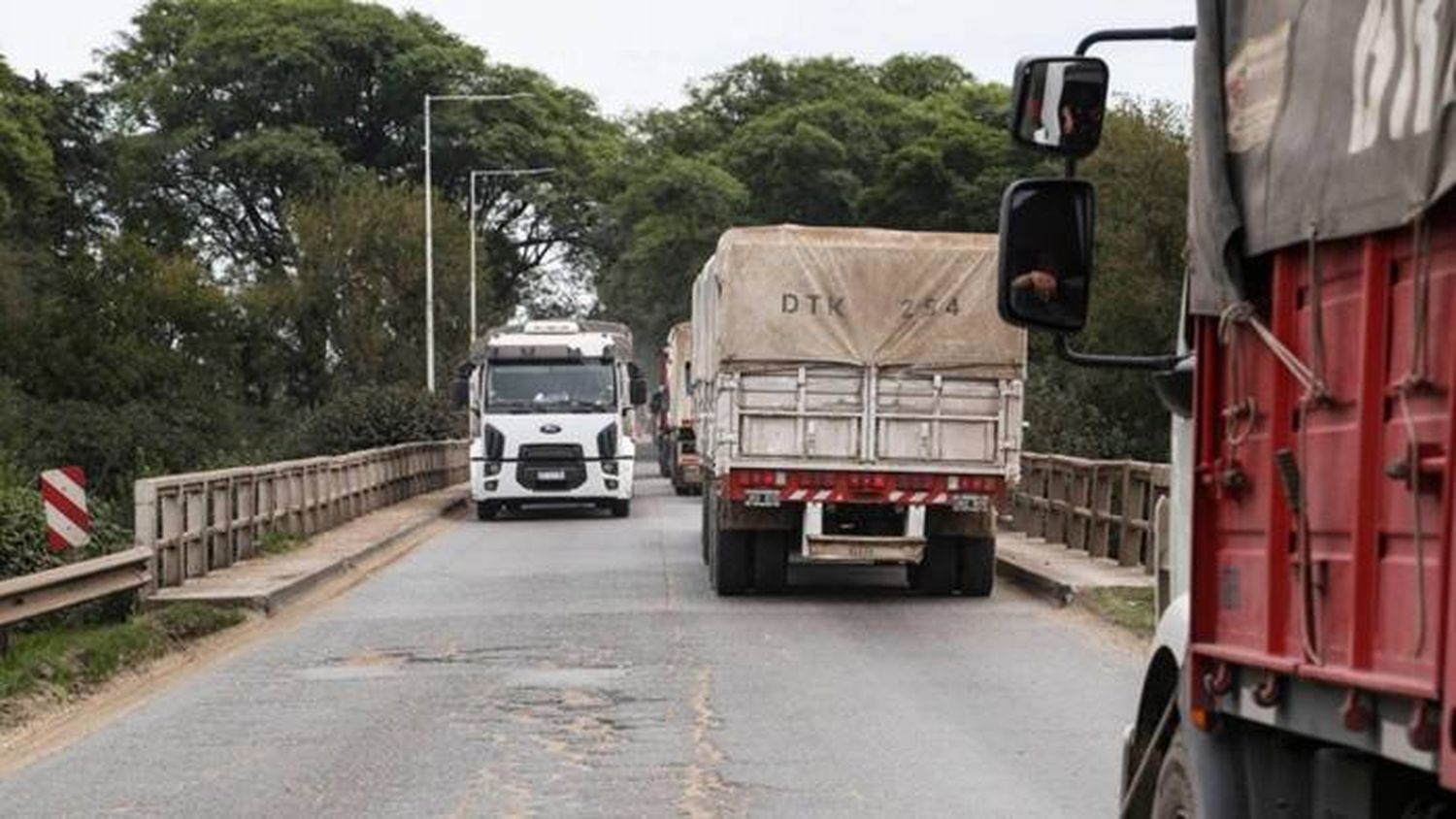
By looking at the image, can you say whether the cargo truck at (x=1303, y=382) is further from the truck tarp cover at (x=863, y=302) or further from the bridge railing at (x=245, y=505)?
the bridge railing at (x=245, y=505)

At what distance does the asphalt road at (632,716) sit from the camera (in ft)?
31.1

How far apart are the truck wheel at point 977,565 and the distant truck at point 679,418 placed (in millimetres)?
18700

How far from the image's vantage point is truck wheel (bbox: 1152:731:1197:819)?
17.3ft

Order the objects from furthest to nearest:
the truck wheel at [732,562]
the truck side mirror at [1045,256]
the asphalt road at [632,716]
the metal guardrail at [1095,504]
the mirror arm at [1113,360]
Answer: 1. the metal guardrail at [1095,504]
2. the truck wheel at [732,562]
3. the asphalt road at [632,716]
4. the mirror arm at [1113,360]
5. the truck side mirror at [1045,256]

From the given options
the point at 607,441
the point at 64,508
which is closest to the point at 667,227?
the point at 607,441

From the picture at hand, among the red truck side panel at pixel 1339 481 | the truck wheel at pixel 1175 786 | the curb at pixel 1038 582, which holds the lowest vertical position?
the curb at pixel 1038 582

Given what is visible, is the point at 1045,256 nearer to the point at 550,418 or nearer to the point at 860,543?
the point at 860,543

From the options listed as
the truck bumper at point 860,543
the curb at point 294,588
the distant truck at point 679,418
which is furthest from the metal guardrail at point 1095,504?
the distant truck at point 679,418

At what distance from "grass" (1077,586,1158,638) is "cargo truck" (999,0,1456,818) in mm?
10892

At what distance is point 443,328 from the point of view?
57.2 m

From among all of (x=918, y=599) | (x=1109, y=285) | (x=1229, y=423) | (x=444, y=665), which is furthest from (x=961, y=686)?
(x=1109, y=285)

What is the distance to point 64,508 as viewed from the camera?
57.4 ft

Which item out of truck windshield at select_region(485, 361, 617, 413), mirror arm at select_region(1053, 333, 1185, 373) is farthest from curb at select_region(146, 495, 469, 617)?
mirror arm at select_region(1053, 333, 1185, 373)

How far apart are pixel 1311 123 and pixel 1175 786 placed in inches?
73.8
